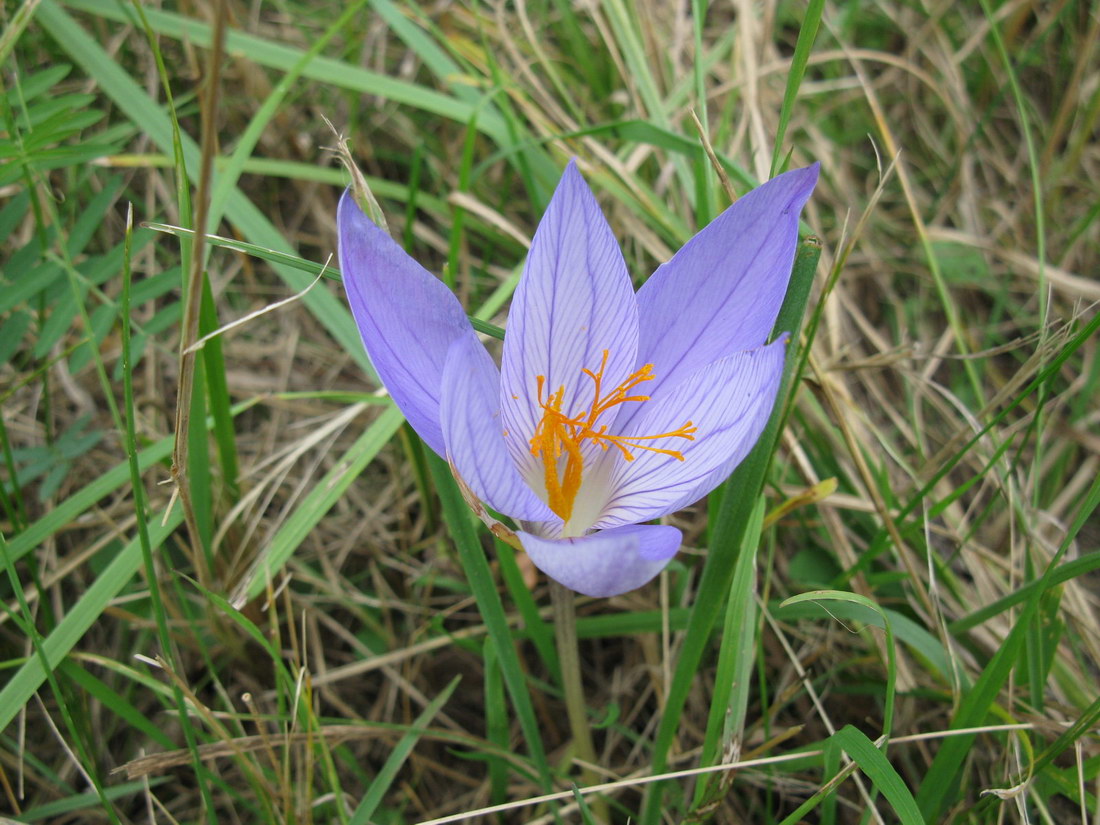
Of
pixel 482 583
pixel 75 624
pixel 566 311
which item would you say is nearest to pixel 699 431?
pixel 566 311

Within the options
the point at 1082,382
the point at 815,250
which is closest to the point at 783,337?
the point at 815,250

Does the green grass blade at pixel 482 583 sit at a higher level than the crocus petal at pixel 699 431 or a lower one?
lower

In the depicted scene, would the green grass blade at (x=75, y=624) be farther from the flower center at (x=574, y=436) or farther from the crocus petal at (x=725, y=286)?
the crocus petal at (x=725, y=286)

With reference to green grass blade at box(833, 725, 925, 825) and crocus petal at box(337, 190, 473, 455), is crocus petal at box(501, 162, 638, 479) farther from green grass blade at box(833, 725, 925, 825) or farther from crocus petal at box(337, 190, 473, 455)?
green grass blade at box(833, 725, 925, 825)

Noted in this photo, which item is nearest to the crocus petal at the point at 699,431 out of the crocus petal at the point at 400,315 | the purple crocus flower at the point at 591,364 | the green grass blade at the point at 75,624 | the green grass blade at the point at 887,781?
the purple crocus flower at the point at 591,364

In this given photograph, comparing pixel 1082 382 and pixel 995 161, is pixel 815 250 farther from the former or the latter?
pixel 995 161
